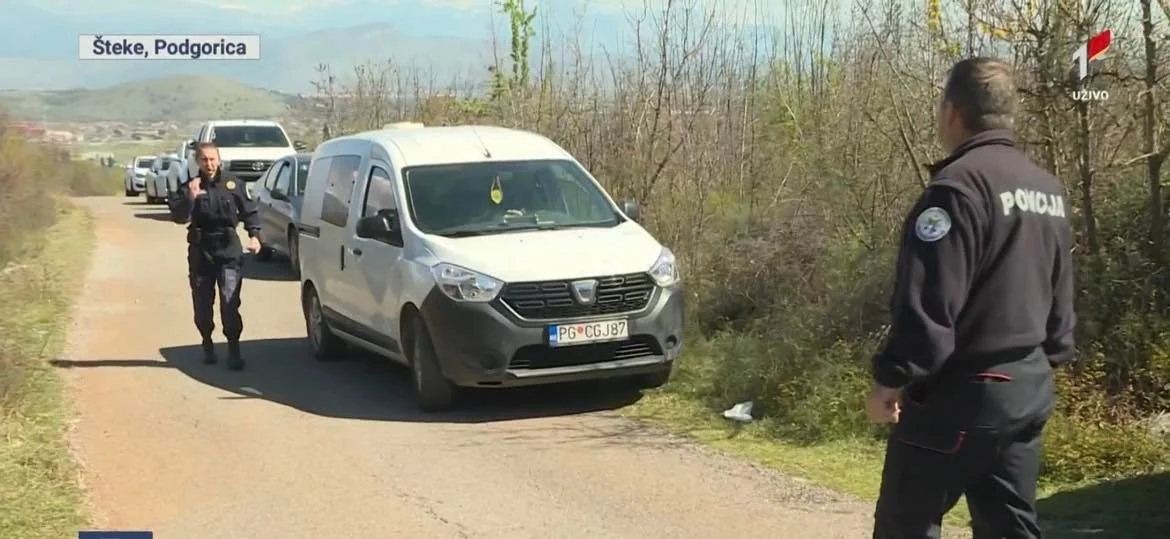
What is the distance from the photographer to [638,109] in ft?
48.4

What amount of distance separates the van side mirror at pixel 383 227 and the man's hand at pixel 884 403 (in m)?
6.21

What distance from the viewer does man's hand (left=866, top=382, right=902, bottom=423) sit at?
398 centimetres

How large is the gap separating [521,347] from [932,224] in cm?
532

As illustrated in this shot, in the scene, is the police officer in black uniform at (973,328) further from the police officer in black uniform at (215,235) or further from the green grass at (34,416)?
the police officer in black uniform at (215,235)

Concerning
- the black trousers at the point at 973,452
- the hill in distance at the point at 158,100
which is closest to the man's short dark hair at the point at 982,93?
the black trousers at the point at 973,452

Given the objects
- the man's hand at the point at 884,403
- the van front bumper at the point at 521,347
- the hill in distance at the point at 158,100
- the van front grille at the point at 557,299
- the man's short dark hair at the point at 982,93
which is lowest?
the van front bumper at the point at 521,347

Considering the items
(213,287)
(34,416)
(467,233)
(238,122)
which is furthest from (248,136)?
(467,233)

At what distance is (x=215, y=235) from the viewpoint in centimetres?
1126

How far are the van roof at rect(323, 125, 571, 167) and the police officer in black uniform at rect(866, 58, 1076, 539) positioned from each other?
6.62 meters

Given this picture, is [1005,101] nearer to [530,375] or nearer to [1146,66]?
[1146,66]

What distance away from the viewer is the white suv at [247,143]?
89.9ft

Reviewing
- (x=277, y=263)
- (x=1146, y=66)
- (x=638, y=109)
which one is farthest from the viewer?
(x=277, y=263)

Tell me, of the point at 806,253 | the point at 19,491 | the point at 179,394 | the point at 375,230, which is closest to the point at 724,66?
the point at 806,253

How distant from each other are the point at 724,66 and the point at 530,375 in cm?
689
